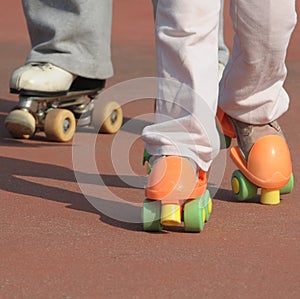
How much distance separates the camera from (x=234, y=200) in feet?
11.2

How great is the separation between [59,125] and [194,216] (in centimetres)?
143

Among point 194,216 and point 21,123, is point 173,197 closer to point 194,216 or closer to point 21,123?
point 194,216

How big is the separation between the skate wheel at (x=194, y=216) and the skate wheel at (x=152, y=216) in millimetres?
74

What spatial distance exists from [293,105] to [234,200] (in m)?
1.88

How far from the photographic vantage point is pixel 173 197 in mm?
2990

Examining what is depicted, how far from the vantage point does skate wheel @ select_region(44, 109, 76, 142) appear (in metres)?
4.30

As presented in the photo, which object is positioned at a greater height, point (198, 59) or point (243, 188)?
point (198, 59)

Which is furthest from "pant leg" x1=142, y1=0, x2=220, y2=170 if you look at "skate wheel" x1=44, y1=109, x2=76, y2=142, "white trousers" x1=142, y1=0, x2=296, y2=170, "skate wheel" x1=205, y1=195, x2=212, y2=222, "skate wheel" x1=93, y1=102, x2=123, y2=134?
"skate wheel" x1=93, y1=102, x2=123, y2=134

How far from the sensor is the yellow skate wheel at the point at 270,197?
336 centimetres

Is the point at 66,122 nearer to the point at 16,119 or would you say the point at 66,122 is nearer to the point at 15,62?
the point at 16,119

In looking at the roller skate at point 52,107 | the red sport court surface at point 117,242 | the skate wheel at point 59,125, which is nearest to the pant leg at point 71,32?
the roller skate at point 52,107

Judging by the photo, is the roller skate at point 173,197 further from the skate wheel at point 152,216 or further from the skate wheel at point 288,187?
the skate wheel at point 288,187

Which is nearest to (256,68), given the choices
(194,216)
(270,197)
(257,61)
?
(257,61)

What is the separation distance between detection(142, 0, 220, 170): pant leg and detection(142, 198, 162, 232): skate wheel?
15 cm
